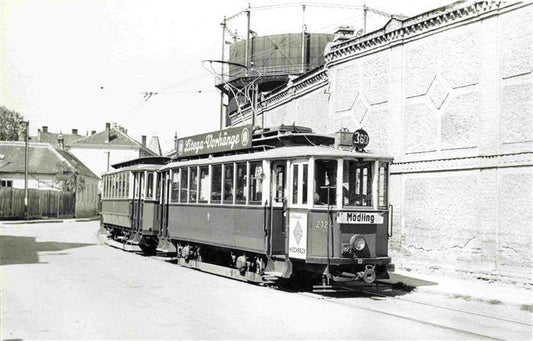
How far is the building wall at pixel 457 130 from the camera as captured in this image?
14766 millimetres

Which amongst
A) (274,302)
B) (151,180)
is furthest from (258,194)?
(151,180)

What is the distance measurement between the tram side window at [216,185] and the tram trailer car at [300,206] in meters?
0.02

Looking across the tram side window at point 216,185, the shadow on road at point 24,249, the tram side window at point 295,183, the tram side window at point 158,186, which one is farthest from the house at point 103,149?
the tram side window at point 295,183

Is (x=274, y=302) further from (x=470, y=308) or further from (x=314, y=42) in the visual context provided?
(x=314, y=42)

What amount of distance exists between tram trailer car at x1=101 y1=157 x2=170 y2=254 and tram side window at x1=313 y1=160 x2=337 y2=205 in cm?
879

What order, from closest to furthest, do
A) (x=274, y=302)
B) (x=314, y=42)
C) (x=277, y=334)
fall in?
(x=277, y=334), (x=274, y=302), (x=314, y=42)

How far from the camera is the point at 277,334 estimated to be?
26.6 ft

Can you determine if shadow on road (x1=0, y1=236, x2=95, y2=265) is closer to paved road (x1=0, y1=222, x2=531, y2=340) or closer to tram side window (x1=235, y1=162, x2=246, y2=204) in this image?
paved road (x1=0, y1=222, x2=531, y2=340)

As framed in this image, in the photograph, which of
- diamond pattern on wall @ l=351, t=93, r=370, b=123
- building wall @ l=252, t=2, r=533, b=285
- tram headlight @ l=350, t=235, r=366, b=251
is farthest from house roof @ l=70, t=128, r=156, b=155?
tram headlight @ l=350, t=235, r=366, b=251

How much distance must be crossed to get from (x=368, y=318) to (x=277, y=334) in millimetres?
2007

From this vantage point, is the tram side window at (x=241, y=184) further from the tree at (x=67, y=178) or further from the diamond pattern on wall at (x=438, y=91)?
the tree at (x=67, y=178)

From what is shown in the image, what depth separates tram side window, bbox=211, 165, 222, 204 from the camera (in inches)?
597

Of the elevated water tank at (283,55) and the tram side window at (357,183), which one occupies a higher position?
the elevated water tank at (283,55)

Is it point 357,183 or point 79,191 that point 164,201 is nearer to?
point 357,183
